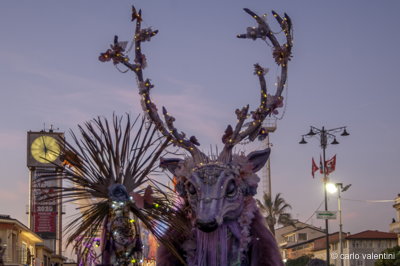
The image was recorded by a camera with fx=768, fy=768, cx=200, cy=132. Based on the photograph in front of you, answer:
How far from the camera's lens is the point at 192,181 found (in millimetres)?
8945

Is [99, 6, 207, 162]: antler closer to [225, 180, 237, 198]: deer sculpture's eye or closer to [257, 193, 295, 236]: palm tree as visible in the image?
[225, 180, 237, 198]: deer sculpture's eye

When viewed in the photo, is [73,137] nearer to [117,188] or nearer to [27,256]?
[117,188]

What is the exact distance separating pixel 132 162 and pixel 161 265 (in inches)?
53.3

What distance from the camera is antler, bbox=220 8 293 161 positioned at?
9484mm

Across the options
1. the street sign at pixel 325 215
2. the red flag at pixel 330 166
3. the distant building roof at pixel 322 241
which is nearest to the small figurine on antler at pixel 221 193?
the street sign at pixel 325 215

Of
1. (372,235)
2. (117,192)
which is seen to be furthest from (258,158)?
(372,235)

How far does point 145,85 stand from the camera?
9.69 m

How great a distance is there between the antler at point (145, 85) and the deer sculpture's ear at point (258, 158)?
0.64 metres

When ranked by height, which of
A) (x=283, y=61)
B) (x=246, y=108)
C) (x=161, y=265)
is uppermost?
(x=283, y=61)

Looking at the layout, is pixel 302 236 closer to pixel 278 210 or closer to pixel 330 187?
pixel 278 210

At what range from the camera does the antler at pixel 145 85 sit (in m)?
9.58

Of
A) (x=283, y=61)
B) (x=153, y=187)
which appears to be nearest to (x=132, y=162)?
(x=153, y=187)

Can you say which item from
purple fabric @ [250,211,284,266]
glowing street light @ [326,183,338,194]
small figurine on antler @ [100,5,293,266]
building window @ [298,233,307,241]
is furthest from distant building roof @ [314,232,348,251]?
purple fabric @ [250,211,284,266]

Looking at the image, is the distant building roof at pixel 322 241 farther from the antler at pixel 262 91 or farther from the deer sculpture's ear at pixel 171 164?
the deer sculpture's ear at pixel 171 164
